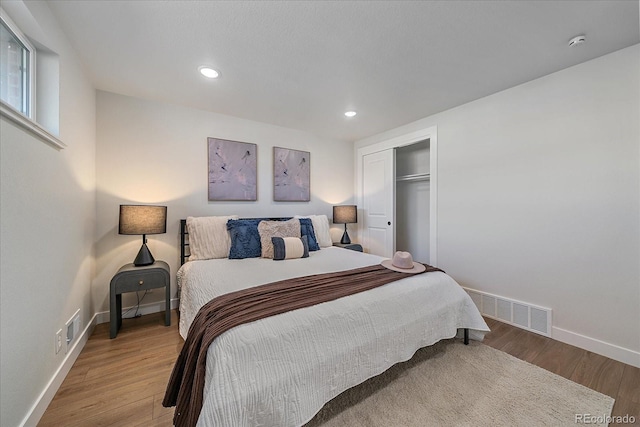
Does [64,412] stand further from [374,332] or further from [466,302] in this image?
[466,302]

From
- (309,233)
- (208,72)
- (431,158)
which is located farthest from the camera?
(431,158)

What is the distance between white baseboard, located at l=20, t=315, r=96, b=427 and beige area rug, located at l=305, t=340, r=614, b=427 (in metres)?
1.47

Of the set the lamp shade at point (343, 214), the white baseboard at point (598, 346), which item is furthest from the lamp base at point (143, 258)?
the white baseboard at point (598, 346)

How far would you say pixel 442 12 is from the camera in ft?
4.96

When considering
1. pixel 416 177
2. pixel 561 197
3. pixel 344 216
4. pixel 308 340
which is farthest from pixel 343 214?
pixel 308 340

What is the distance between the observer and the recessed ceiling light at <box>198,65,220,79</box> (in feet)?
6.86

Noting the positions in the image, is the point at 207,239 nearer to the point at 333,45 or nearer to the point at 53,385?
the point at 53,385

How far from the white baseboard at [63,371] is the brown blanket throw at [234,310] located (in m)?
0.68

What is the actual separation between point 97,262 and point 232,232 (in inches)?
54.3

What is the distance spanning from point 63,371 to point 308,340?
180 cm

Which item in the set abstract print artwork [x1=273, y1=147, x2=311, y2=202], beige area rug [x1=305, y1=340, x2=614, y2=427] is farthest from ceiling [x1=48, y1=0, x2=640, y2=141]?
beige area rug [x1=305, y1=340, x2=614, y2=427]

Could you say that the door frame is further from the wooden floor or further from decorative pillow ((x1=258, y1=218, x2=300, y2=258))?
decorative pillow ((x1=258, y1=218, x2=300, y2=258))

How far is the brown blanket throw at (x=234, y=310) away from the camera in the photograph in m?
1.09

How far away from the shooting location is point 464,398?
1.48m
